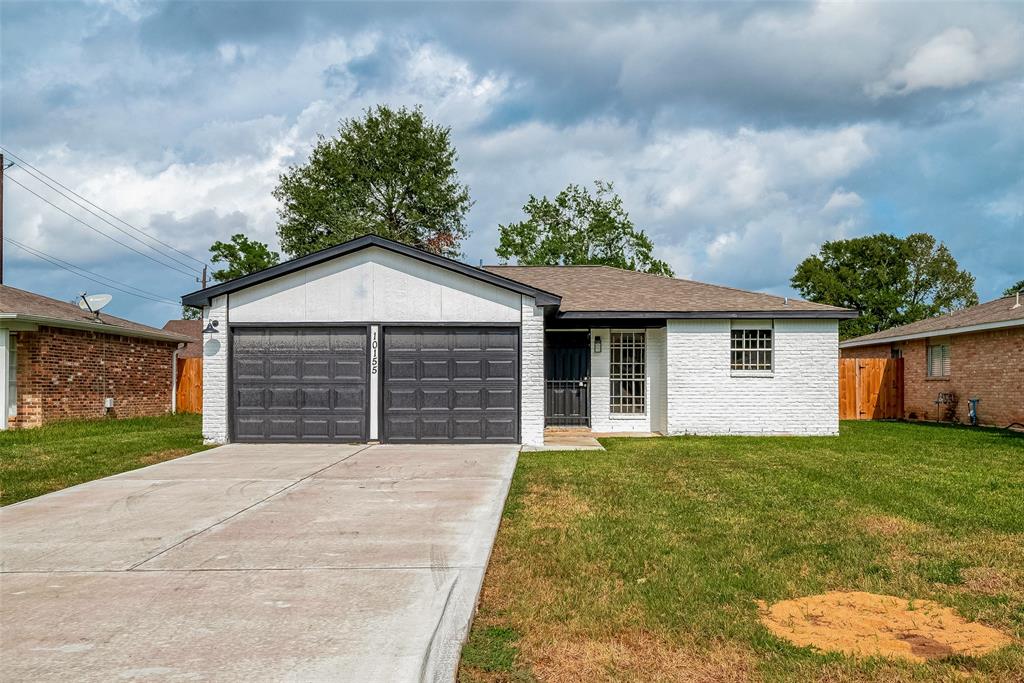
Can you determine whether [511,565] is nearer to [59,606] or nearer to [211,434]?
[59,606]

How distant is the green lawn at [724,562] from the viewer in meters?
3.99

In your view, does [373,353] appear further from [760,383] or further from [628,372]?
[760,383]

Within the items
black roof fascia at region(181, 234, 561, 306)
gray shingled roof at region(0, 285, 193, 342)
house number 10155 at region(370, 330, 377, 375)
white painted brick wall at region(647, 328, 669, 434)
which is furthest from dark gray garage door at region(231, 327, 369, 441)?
white painted brick wall at region(647, 328, 669, 434)

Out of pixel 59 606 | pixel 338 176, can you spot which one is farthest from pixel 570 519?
pixel 338 176

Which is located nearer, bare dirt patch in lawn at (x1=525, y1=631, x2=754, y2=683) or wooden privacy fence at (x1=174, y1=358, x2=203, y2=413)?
bare dirt patch in lawn at (x1=525, y1=631, x2=754, y2=683)

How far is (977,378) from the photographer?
1967 centimetres

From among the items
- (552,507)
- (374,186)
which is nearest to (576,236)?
(374,186)

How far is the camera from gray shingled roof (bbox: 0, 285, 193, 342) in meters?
17.2

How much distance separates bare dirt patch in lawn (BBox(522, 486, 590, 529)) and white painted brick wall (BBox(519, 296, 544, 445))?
193 inches

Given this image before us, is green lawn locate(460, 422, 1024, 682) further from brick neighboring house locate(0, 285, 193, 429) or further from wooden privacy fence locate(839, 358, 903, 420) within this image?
brick neighboring house locate(0, 285, 193, 429)

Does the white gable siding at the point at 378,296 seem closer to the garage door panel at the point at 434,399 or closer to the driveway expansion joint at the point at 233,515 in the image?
the garage door panel at the point at 434,399

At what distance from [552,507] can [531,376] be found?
6.32 metres

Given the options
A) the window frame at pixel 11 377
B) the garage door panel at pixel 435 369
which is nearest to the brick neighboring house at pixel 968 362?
the garage door panel at pixel 435 369

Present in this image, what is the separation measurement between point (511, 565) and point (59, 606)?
3.08 metres
